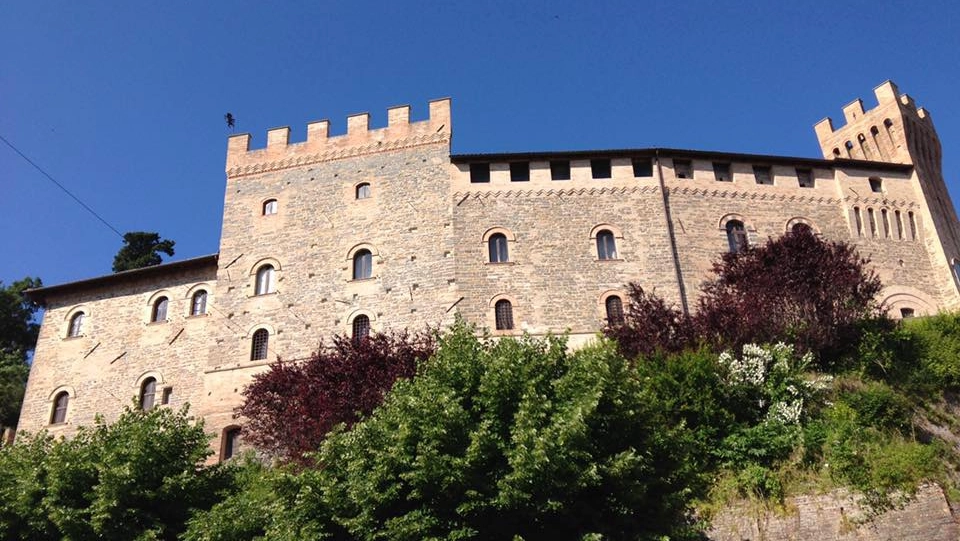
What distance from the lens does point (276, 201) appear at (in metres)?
28.7

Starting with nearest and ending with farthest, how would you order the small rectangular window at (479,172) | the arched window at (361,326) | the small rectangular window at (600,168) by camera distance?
the arched window at (361,326), the small rectangular window at (479,172), the small rectangular window at (600,168)

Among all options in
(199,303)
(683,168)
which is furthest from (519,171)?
(199,303)

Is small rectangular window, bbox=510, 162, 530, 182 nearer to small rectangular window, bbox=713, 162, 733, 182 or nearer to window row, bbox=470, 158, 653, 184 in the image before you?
window row, bbox=470, 158, 653, 184

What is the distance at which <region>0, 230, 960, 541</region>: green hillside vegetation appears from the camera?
12.6 m

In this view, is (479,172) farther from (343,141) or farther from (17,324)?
(17,324)

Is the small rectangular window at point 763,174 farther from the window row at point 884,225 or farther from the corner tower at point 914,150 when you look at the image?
the corner tower at point 914,150

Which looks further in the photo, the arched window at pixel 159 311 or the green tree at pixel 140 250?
the green tree at pixel 140 250

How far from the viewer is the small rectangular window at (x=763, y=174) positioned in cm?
2847

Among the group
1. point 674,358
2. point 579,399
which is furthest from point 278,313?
point 579,399

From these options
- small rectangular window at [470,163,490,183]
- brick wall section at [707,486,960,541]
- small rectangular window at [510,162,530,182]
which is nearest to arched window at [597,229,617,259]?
small rectangular window at [510,162,530,182]

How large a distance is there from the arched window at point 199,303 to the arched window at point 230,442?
5143mm

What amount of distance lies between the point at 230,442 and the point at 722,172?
19.6m

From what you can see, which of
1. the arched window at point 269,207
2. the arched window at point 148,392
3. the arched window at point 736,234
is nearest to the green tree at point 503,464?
the arched window at point 148,392

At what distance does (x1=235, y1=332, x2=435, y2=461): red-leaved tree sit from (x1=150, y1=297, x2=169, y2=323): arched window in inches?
257
